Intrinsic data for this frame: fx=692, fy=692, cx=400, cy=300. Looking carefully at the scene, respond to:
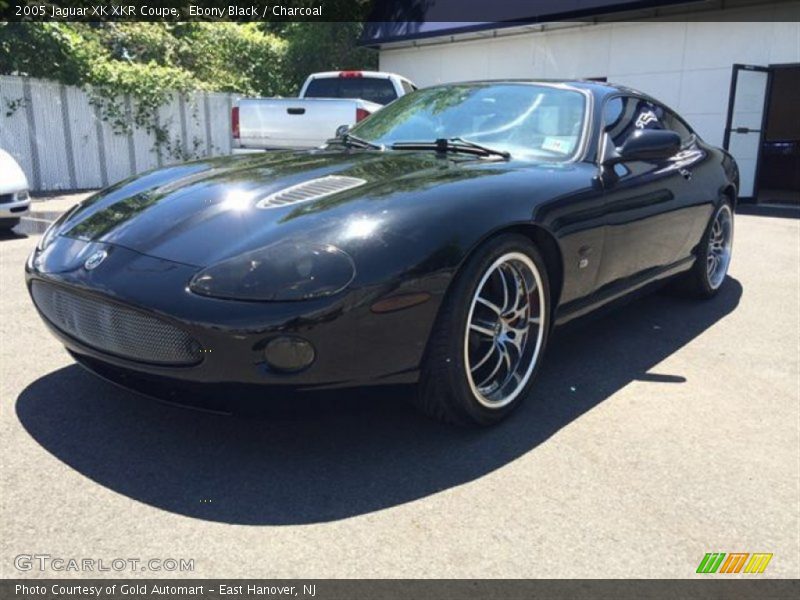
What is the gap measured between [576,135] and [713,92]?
963 centimetres

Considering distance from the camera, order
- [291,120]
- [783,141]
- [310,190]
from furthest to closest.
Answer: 1. [783,141]
2. [291,120]
3. [310,190]

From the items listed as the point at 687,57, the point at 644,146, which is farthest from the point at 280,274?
the point at 687,57

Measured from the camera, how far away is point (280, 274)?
2.21 meters

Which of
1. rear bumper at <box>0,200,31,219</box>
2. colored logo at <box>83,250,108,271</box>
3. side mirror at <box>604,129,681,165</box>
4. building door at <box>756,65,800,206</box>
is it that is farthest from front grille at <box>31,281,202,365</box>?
building door at <box>756,65,800,206</box>

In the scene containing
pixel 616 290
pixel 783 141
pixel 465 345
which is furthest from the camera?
pixel 783 141

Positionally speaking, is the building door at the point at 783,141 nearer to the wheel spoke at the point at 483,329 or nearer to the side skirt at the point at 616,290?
the side skirt at the point at 616,290

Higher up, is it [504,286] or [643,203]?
[643,203]

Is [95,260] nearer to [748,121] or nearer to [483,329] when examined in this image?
[483,329]

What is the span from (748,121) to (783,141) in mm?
5403

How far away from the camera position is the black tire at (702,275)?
4684 mm

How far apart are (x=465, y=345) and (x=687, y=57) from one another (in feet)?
36.8

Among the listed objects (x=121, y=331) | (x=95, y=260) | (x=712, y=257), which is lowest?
(x=712, y=257)

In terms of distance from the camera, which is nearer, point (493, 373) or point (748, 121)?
point (493, 373)

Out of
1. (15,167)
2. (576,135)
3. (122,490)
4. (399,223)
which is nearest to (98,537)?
(122,490)
